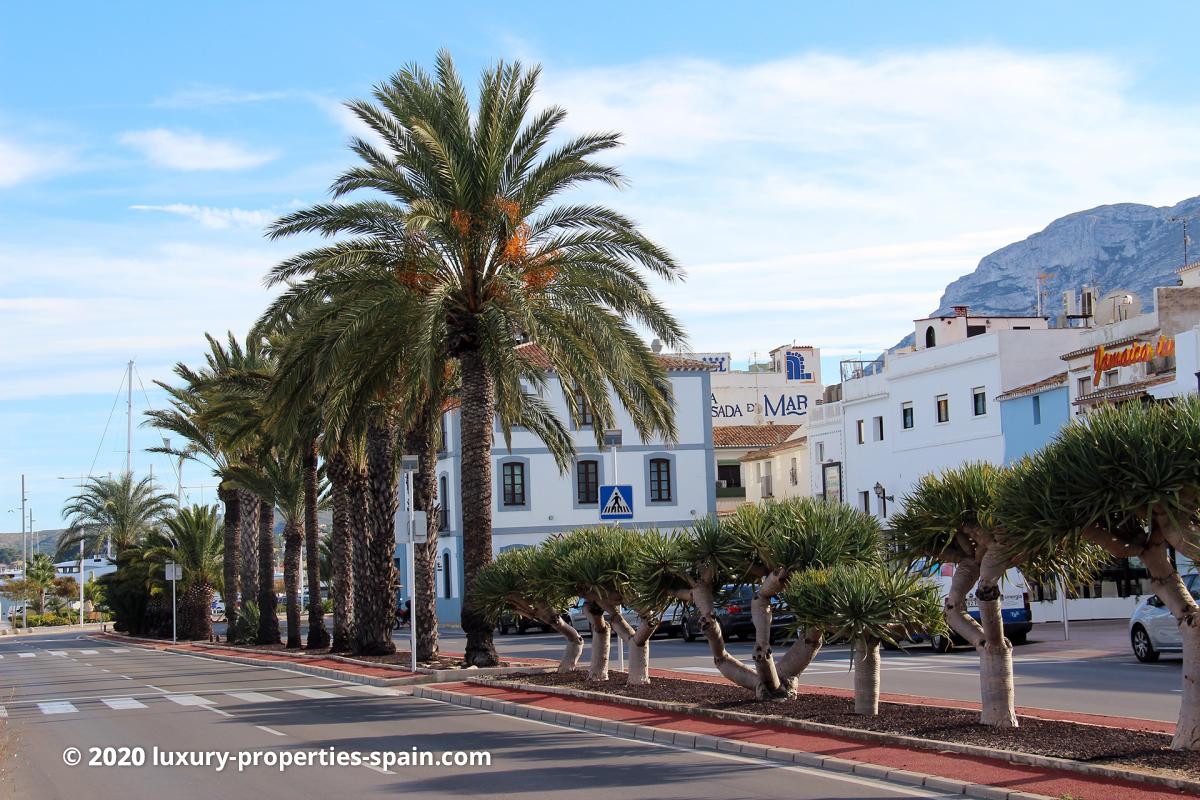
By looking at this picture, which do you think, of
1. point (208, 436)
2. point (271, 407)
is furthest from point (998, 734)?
point (208, 436)

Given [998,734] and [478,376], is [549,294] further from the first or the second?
[998,734]

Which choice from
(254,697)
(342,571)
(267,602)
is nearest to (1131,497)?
(254,697)

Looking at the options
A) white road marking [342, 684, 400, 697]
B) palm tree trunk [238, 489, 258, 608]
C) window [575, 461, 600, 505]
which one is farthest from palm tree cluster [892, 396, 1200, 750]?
window [575, 461, 600, 505]

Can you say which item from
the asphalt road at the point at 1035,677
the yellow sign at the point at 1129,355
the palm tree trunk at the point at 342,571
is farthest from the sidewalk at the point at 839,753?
the yellow sign at the point at 1129,355

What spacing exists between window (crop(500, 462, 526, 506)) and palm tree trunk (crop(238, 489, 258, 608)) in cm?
1402

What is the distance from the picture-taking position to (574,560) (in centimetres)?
2058

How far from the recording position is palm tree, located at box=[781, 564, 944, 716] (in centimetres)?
1428

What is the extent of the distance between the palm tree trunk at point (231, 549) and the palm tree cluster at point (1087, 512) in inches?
1573

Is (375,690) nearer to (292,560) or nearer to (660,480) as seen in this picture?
(292,560)

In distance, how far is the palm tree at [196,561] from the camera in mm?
58625

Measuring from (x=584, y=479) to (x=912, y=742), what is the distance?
48034 millimetres

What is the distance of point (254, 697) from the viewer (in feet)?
76.8

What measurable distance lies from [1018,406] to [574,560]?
2955 centimetres

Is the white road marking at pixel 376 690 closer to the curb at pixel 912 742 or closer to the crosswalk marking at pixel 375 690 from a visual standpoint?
the crosswalk marking at pixel 375 690
